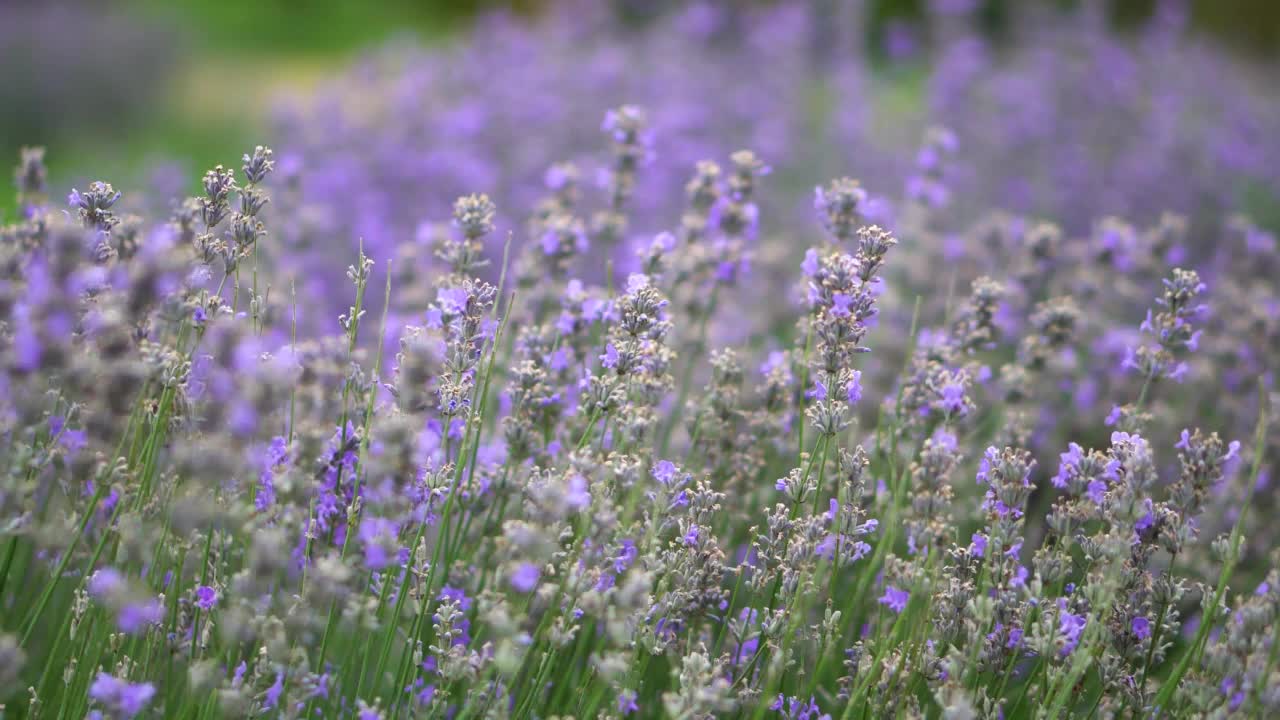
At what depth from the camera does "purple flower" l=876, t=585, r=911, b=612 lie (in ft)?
5.92

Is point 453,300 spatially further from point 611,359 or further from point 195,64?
point 195,64

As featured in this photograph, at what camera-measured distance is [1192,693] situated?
1.53 metres

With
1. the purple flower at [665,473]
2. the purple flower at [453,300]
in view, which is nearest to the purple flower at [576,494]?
the purple flower at [665,473]

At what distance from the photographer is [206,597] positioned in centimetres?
157

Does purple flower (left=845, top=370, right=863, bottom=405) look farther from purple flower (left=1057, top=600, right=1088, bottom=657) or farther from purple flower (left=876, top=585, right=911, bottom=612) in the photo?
purple flower (left=1057, top=600, right=1088, bottom=657)

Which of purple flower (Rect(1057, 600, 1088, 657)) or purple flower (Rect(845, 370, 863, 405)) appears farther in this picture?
purple flower (Rect(845, 370, 863, 405))

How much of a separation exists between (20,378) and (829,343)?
1.12 metres

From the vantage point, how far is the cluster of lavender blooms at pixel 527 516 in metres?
1.35

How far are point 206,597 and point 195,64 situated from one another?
435 inches

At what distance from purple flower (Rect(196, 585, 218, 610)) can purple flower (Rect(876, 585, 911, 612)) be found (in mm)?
1055

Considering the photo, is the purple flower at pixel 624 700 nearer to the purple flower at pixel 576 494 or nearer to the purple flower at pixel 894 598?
the purple flower at pixel 576 494

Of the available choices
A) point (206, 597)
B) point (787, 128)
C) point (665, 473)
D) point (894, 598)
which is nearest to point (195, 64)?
point (787, 128)

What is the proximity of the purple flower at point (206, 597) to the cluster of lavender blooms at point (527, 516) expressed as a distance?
1 cm

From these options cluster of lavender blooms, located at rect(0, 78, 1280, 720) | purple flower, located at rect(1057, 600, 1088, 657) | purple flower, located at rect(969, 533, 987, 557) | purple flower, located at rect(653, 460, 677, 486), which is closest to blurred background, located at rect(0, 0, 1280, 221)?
cluster of lavender blooms, located at rect(0, 78, 1280, 720)
